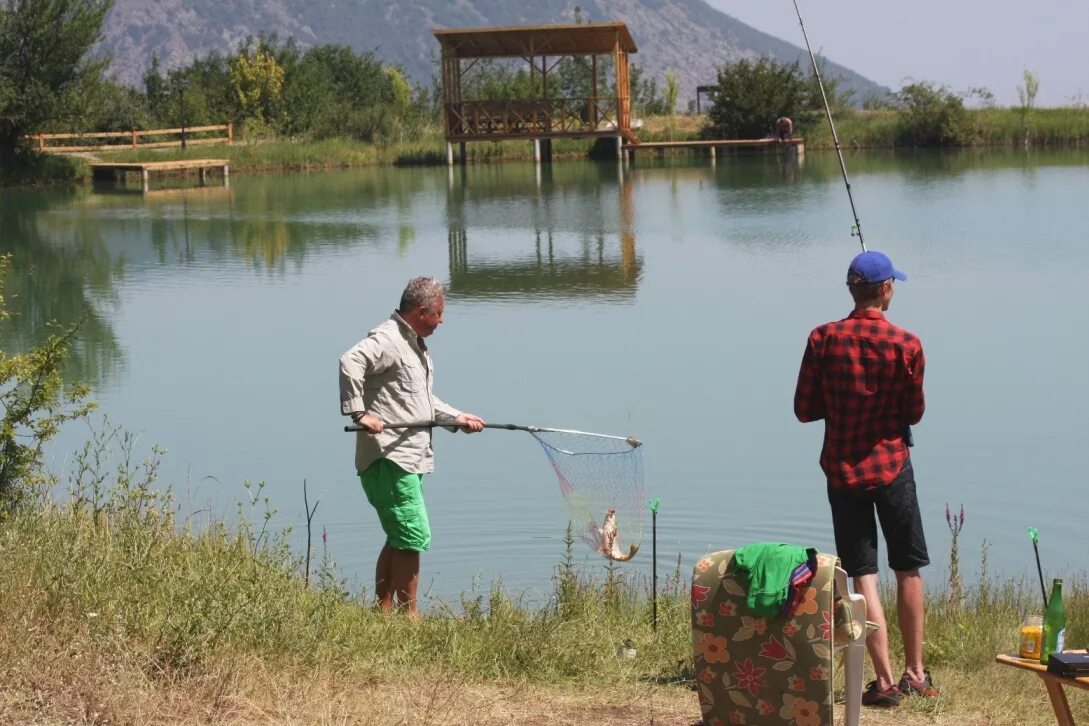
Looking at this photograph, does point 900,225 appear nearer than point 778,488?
No

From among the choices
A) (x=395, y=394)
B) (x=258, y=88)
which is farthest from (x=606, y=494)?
(x=258, y=88)

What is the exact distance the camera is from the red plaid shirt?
458 cm

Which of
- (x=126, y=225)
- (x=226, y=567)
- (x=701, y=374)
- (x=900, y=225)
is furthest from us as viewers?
(x=126, y=225)

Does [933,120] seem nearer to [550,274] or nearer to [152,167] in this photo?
[152,167]

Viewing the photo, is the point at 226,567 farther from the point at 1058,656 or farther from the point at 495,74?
the point at 495,74

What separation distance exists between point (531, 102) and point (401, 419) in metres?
39.4

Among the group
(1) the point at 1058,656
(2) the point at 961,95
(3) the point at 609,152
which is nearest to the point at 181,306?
(1) the point at 1058,656

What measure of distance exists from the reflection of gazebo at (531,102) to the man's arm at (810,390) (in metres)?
40.0

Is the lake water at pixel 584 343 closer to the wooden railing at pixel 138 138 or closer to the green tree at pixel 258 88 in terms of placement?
the wooden railing at pixel 138 138

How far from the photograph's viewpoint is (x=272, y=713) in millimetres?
4348

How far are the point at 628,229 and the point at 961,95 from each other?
2682 cm

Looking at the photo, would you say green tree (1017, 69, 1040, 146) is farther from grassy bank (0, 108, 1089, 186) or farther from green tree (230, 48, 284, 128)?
green tree (230, 48, 284, 128)

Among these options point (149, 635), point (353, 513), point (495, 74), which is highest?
point (495, 74)

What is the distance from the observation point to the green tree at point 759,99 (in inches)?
1930
